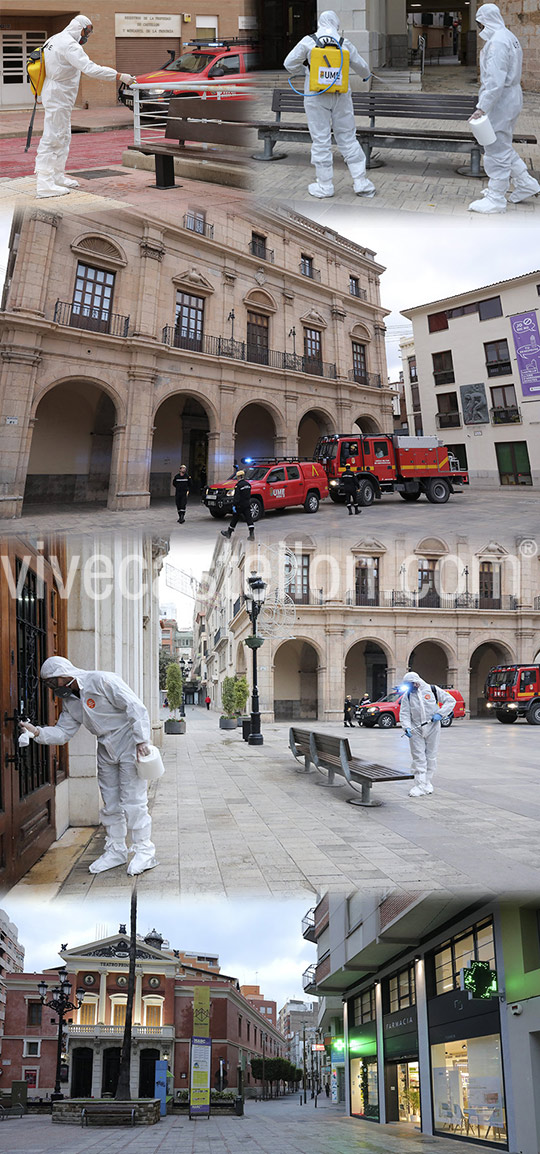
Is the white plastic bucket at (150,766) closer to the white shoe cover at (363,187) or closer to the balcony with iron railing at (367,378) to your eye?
the balcony with iron railing at (367,378)

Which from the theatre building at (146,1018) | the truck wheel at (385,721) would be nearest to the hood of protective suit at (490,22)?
the truck wheel at (385,721)

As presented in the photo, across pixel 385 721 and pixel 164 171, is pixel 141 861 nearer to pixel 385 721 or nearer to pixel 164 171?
pixel 385 721

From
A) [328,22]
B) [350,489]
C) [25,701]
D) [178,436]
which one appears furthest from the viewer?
[328,22]

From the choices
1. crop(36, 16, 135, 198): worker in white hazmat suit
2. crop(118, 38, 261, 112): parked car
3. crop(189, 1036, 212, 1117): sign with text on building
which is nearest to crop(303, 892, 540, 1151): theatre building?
crop(189, 1036, 212, 1117): sign with text on building

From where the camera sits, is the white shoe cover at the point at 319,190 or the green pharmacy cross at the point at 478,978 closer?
the white shoe cover at the point at 319,190

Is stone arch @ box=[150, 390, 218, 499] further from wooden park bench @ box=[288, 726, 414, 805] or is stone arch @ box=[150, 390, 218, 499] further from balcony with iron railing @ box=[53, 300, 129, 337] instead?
wooden park bench @ box=[288, 726, 414, 805]

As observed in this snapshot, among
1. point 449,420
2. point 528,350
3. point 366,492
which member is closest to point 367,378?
point 366,492

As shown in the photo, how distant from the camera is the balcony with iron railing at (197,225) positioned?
5.35 m

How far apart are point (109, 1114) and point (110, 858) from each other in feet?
36.7

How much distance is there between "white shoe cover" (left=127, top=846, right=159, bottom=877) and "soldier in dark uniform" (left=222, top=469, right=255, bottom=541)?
1.63 meters

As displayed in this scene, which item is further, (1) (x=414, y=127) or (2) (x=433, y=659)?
(1) (x=414, y=127)

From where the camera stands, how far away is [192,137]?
558cm

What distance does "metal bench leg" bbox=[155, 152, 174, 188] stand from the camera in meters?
5.62

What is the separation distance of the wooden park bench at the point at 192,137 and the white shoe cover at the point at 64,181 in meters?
0.48
